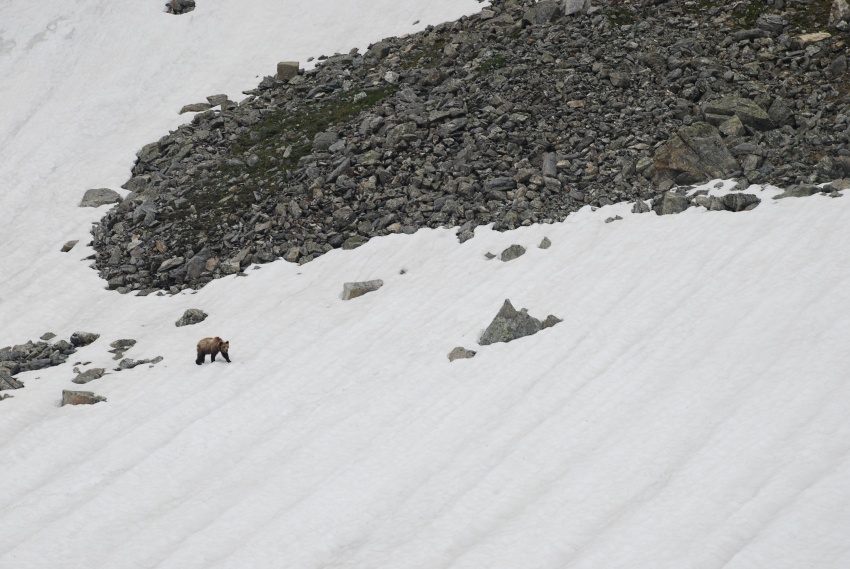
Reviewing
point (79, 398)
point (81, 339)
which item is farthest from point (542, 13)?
point (79, 398)

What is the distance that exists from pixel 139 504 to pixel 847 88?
67.7ft

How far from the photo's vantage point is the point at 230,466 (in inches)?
510

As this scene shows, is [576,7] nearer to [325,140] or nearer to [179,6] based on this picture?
[325,140]

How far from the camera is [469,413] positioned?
12773 mm

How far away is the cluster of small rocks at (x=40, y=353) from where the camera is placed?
17406 mm

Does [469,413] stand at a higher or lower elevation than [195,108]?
lower

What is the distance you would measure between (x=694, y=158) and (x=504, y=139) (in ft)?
19.4

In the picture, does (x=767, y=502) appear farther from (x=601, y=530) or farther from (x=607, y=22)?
(x=607, y=22)

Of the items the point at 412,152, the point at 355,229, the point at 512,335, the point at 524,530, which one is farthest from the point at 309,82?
the point at 524,530

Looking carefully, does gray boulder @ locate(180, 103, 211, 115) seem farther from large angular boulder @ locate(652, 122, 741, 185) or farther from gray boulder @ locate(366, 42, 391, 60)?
large angular boulder @ locate(652, 122, 741, 185)

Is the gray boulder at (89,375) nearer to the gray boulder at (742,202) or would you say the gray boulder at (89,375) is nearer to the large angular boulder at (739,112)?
the gray boulder at (742,202)

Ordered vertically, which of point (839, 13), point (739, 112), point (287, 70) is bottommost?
point (739, 112)

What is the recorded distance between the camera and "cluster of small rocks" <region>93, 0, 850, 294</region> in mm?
19016

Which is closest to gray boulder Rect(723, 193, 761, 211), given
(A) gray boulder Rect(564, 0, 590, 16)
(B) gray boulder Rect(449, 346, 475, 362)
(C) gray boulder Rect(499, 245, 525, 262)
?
(C) gray boulder Rect(499, 245, 525, 262)
